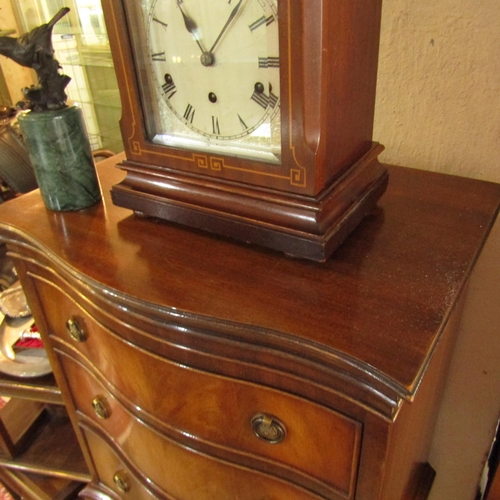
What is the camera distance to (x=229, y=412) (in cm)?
52

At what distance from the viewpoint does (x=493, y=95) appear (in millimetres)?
660

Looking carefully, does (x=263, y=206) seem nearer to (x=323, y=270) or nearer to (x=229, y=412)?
(x=323, y=270)

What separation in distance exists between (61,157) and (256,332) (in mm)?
410

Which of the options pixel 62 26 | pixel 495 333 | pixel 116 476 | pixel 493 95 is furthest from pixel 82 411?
pixel 62 26

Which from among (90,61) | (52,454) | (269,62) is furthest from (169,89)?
(90,61)

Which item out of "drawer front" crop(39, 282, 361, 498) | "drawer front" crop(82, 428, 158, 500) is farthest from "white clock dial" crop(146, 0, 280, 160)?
"drawer front" crop(82, 428, 158, 500)

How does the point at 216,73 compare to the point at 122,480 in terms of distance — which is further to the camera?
the point at 122,480

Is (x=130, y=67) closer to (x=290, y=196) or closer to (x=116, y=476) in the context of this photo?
(x=290, y=196)

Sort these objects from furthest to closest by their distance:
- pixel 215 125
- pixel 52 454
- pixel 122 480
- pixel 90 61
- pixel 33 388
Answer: pixel 90 61
pixel 52 454
pixel 33 388
pixel 122 480
pixel 215 125

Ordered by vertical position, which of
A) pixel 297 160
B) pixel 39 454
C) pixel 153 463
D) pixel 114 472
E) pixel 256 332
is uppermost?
pixel 297 160

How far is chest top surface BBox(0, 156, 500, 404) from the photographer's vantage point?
41cm

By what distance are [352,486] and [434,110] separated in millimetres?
559

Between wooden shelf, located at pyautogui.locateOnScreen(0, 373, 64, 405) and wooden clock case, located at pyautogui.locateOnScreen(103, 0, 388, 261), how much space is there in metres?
0.50

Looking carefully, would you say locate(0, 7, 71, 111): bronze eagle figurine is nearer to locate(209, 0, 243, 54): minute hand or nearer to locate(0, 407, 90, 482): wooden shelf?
locate(209, 0, 243, 54): minute hand
